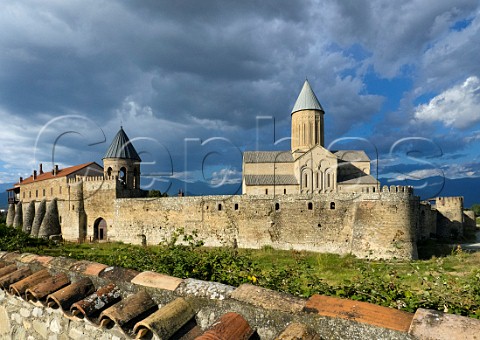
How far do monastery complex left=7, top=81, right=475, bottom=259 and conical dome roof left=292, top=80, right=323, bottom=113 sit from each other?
0.33 feet

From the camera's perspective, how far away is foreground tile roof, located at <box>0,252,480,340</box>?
5.11 feet

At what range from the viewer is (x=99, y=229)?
2334 cm

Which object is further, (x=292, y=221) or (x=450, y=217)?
(x=450, y=217)

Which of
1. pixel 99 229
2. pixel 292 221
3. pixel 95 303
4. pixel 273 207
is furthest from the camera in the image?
pixel 99 229

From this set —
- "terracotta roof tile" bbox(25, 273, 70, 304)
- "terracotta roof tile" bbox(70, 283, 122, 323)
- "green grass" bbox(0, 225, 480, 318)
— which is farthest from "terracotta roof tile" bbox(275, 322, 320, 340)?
"terracotta roof tile" bbox(25, 273, 70, 304)

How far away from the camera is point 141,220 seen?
837 inches

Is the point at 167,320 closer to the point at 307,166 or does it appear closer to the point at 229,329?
the point at 229,329

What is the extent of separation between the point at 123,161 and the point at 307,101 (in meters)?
17.6

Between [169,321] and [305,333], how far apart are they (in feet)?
2.77

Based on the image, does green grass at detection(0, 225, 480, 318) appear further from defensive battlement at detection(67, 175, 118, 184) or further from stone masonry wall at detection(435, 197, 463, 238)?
stone masonry wall at detection(435, 197, 463, 238)

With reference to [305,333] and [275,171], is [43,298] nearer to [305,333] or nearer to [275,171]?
[305,333]

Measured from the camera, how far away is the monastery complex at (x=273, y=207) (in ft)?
53.9

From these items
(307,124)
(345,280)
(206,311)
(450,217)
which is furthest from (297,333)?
(450,217)

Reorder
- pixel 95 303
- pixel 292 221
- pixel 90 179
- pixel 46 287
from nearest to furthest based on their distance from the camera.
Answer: pixel 95 303, pixel 46 287, pixel 292 221, pixel 90 179
